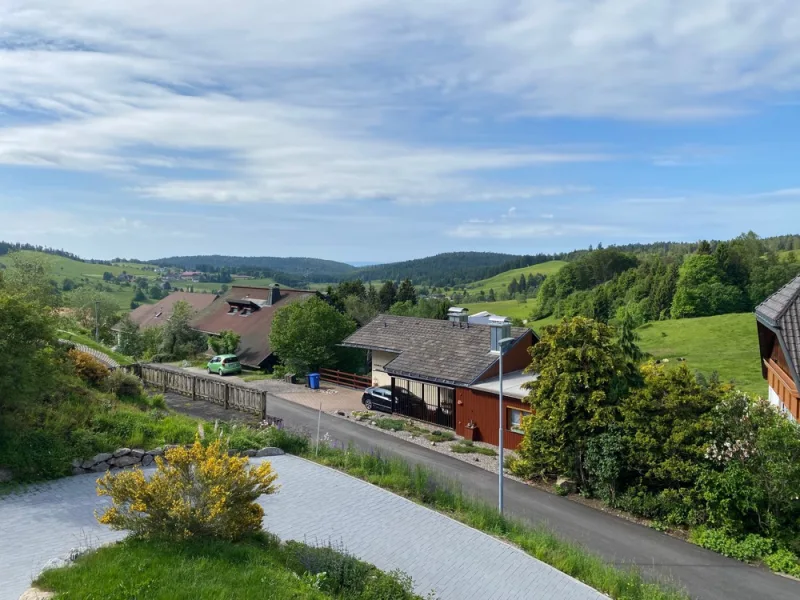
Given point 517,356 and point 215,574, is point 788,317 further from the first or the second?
point 215,574

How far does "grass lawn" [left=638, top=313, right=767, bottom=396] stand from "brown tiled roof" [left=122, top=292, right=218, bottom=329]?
4460 centimetres

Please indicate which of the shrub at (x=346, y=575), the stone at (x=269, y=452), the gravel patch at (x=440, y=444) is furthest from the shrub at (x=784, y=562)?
the stone at (x=269, y=452)

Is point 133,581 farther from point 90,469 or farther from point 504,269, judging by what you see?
point 504,269

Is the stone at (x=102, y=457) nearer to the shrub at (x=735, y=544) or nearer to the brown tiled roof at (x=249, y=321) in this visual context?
the shrub at (x=735, y=544)

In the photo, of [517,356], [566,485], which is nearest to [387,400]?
[517,356]

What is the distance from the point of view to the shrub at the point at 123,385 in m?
19.1

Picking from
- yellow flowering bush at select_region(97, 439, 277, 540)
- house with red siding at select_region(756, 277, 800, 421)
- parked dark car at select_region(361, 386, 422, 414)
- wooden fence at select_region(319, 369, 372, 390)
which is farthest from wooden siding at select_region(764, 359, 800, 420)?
wooden fence at select_region(319, 369, 372, 390)

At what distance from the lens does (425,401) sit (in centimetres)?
2645

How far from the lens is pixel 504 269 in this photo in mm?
186375

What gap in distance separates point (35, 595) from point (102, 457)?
6.89 meters

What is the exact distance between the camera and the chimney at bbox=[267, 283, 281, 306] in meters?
47.7

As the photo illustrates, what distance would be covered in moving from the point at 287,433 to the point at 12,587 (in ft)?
31.7

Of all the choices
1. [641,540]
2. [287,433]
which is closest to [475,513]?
[641,540]

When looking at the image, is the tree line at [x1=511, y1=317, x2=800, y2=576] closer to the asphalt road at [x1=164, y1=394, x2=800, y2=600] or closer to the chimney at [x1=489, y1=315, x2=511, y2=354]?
the asphalt road at [x1=164, y1=394, x2=800, y2=600]
